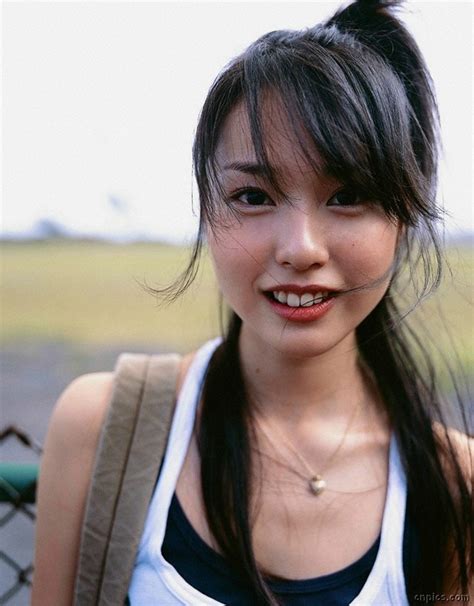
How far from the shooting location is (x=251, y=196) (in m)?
1.23

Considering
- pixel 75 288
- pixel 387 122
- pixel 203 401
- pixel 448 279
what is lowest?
pixel 75 288

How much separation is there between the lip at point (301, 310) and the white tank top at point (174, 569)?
32 cm

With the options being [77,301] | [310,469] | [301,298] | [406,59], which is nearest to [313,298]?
[301,298]

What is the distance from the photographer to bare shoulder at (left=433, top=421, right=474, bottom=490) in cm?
142

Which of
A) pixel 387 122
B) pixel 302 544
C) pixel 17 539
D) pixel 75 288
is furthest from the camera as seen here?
pixel 75 288

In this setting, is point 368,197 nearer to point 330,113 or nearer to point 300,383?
point 330,113

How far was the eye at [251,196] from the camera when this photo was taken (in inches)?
47.9

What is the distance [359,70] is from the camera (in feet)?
3.92

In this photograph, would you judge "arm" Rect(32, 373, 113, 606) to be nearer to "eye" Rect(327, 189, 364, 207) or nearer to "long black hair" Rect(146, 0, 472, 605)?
"long black hair" Rect(146, 0, 472, 605)

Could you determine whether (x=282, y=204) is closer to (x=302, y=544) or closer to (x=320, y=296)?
(x=320, y=296)

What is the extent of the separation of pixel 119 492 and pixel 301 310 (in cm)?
43

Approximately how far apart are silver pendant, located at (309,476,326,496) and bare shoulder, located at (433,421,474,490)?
0.75 feet

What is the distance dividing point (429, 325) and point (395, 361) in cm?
10

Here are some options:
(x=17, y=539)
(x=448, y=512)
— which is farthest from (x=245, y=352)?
(x=17, y=539)
